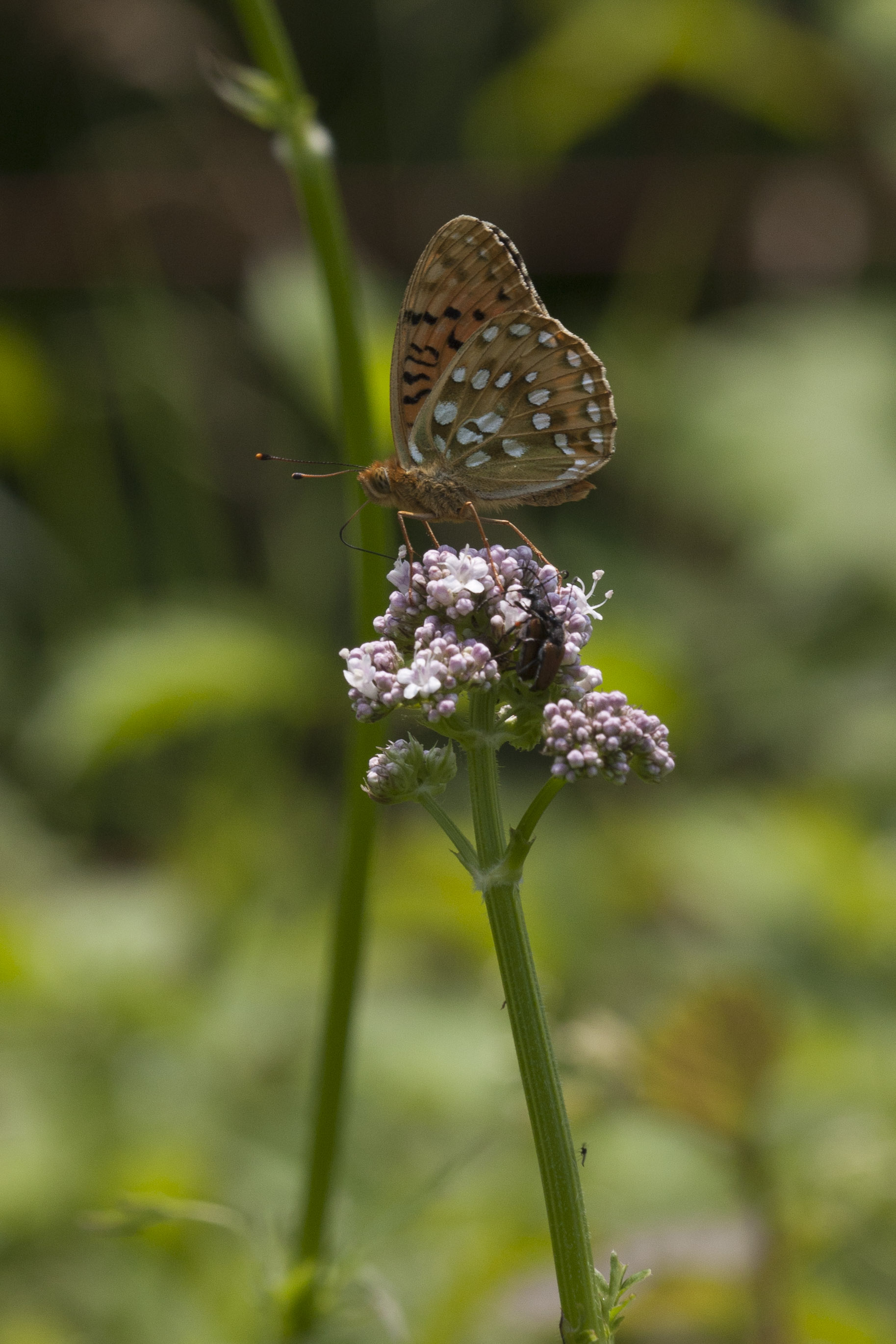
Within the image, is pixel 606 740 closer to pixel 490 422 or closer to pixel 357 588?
pixel 357 588

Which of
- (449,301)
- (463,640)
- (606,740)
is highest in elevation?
(449,301)

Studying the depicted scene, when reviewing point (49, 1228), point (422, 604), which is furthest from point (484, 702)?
point (49, 1228)

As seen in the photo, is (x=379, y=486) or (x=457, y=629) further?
(x=379, y=486)

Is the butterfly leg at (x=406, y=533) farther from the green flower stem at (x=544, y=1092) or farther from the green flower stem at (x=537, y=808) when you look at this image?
the green flower stem at (x=544, y=1092)

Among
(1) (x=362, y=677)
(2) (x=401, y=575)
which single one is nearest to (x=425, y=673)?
(1) (x=362, y=677)

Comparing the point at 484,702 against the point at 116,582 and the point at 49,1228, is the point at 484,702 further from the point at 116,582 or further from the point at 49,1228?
the point at 116,582

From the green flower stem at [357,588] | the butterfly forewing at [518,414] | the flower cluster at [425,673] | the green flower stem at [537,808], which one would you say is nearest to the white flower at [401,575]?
the flower cluster at [425,673]

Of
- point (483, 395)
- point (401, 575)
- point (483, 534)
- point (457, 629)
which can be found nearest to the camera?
point (457, 629)

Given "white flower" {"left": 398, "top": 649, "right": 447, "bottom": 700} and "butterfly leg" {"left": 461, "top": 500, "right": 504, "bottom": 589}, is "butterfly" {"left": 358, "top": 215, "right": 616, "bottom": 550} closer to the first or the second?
"butterfly leg" {"left": 461, "top": 500, "right": 504, "bottom": 589}
